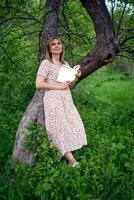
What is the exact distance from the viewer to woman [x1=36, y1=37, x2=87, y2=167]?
26.3 feet

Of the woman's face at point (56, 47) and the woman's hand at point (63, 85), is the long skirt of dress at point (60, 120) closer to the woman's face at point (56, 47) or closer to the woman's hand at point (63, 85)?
the woman's hand at point (63, 85)

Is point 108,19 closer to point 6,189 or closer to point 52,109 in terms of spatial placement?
point 52,109

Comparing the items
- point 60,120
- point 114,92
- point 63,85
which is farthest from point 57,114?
point 114,92

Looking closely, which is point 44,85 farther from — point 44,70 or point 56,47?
point 56,47

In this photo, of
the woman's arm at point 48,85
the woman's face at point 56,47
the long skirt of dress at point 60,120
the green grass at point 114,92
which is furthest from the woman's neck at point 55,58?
the green grass at point 114,92

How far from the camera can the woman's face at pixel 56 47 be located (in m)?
8.03

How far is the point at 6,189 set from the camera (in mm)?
6965

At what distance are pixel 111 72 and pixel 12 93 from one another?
38.9m

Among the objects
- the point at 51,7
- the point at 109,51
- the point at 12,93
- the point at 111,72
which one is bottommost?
the point at 111,72

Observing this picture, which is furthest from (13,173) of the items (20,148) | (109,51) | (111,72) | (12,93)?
(111,72)

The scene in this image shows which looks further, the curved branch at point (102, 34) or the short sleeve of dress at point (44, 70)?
the curved branch at point (102, 34)

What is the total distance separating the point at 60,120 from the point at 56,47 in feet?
3.66

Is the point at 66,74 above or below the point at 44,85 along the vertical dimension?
above

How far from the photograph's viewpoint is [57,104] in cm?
809
